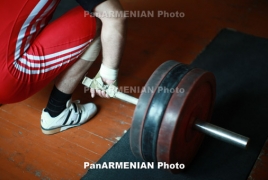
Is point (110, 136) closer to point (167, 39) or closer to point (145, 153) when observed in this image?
point (145, 153)

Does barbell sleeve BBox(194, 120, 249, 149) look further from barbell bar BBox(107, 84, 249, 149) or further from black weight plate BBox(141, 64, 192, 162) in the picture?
black weight plate BBox(141, 64, 192, 162)

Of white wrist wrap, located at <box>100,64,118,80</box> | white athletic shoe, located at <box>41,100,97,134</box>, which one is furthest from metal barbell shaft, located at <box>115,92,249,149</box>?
white athletic shoe, located at <box>41,100,97,134</box>

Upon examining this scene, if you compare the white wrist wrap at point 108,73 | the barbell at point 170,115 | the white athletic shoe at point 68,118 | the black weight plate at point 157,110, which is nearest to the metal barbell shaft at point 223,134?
the barbell at point 170,115

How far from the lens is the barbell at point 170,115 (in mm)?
1011

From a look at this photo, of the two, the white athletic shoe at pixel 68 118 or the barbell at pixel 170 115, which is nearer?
the barbell at pixel 170 115

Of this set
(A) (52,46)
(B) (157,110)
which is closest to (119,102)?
(A) (52,46)

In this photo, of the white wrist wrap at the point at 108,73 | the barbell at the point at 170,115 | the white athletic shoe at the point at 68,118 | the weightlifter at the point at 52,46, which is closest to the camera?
the barbell at the point at 170,115

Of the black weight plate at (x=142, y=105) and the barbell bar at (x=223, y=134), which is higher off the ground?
the black weight plate at (x=142, y=105)

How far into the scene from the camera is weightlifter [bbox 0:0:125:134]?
1141 millimetres

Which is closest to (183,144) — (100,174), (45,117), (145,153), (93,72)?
(145,153)

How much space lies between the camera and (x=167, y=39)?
82.4 inches

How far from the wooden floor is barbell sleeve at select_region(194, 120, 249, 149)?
0.48 m

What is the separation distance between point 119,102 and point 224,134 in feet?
2.27

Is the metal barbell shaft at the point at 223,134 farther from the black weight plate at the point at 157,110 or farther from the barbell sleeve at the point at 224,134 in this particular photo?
the black weight plate at the point at 157,110
